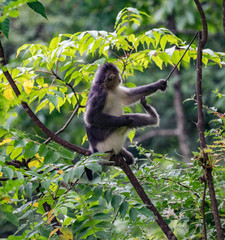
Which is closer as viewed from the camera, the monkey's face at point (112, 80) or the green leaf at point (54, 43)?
the green leaf at point (54, 43)

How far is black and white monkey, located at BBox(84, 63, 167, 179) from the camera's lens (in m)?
3.31

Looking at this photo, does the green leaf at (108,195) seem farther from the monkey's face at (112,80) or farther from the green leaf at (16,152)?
the monkey's face at (112,80)

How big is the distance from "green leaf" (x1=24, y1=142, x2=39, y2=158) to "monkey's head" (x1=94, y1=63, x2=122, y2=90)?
159 cm

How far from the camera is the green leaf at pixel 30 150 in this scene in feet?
6.44

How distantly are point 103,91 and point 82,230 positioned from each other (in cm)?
173

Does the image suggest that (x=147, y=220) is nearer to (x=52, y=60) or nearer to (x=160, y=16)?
(x=52, y=60)

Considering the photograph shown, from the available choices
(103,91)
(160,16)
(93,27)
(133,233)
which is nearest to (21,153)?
(133,233)

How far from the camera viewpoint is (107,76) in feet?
11.3

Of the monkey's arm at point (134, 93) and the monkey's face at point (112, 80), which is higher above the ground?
the monkey's face at point (112, 80)

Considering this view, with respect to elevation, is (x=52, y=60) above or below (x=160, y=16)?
above

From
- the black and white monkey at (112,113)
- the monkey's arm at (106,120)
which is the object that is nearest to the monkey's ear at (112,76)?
the black and white monkey at (112,113)

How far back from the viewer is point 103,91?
11.3 feet

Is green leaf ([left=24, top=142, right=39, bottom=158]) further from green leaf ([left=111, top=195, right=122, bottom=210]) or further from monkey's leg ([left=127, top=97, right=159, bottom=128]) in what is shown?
monkey's leg ([left=127, top=97, right=159, bottom=128])

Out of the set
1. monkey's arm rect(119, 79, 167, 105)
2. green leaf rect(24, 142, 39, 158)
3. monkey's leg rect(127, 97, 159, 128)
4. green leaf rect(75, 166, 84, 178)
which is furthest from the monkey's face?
green leaf rect(75, 166, 84, 178)
